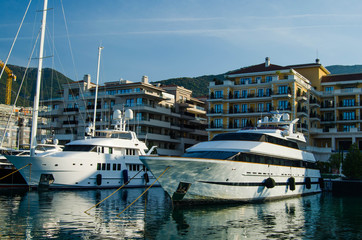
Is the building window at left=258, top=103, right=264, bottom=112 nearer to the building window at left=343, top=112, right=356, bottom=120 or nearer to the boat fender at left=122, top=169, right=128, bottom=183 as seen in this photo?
the building window at left=343, top=112, right=356, bottom=120

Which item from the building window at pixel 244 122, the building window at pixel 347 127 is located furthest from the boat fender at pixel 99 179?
the building window at pixel 347 127

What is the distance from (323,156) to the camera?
63594 mm

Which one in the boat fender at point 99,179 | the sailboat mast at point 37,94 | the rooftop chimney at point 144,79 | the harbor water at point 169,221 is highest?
the rooftop chimney at point 144,79

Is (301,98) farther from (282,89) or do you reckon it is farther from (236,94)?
(236,94)

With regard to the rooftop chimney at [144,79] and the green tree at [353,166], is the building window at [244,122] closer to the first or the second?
the green tree at [353,166]

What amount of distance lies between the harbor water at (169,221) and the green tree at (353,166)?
21.7 meters

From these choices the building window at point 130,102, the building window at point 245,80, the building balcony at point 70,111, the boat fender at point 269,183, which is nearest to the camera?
the boat fender at point 269,183

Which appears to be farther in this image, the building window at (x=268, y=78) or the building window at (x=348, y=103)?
the building window at (x=348, y=103)

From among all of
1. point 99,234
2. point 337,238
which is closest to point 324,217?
point 337,238

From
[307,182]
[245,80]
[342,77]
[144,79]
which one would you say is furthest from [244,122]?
[307,182]

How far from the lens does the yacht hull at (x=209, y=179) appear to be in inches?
925

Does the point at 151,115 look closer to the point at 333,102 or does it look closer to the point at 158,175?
the point at 333,102

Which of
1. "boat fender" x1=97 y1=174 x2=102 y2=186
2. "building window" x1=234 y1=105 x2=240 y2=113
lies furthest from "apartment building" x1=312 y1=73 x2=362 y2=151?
"boat fender" x1=97 y1=174 x2=102 y2=186

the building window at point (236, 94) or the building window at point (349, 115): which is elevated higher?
the building window at point (236, 94)
